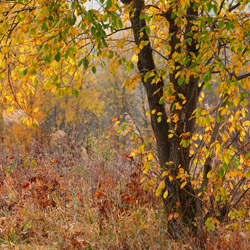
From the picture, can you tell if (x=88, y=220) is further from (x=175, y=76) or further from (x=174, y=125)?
(x=175, y=76)

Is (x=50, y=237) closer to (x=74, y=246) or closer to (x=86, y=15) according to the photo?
(x=74, y=246)

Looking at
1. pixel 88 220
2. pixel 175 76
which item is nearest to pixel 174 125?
pixel 175 76

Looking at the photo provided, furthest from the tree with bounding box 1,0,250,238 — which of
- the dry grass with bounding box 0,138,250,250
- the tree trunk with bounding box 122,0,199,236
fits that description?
the dry grass with bounding box 0,138,250,250

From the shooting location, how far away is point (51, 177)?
15.3 feet

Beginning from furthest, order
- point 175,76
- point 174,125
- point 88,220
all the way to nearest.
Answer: point 88,220
point 174,125
point 175,76

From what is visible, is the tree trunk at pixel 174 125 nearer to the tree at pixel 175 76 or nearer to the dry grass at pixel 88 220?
the tree at pixel 175 76

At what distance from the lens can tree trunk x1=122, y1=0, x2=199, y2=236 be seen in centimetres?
310

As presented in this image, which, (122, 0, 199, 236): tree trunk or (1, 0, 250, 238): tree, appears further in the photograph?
(122, 0, 199, 236): tree trunk

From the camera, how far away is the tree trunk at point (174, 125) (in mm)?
3102

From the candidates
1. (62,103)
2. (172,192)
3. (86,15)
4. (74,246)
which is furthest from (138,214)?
(62,103)

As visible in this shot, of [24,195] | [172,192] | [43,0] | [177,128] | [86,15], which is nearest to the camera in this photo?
[86,15]

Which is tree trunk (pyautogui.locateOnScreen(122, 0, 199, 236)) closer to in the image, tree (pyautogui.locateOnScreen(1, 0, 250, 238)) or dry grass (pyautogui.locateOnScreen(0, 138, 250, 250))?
tree (pyautogui.locateOnScreen(1, 0, 250, 238))

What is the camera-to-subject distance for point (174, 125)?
324 cm

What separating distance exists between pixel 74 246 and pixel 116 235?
1.75 ft
